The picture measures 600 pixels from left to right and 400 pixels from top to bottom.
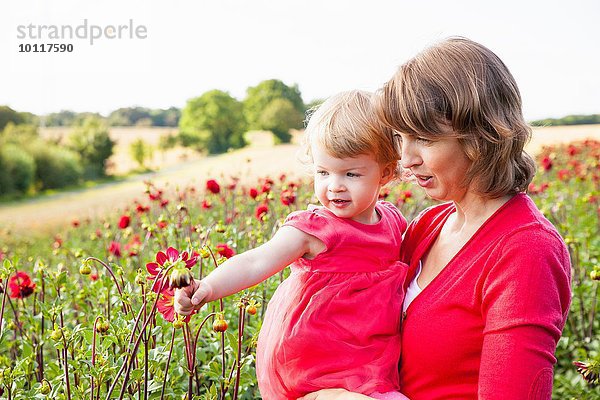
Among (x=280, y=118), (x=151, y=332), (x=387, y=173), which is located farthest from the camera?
(x=280, y=118)

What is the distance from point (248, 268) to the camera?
1.46 m

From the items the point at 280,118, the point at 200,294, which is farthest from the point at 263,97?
the point at 200,294

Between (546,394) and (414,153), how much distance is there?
554 millimetres

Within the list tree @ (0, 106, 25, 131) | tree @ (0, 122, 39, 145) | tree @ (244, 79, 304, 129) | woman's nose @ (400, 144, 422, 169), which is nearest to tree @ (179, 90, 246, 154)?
tree @ (244, 79, 304, 129)

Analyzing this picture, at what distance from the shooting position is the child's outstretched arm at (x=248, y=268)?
132 centimetres

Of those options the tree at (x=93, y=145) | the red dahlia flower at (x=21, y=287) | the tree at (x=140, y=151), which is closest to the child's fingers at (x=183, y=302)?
the red dahlia flower at (x=21, y=287)

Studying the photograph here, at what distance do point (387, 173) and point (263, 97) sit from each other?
52.1 ft

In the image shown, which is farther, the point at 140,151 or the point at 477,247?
the point at 140,151

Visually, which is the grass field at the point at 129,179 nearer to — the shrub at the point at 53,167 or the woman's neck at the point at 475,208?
the shrub at the point at 53,167

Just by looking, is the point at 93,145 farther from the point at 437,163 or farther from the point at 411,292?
the point at 437,163

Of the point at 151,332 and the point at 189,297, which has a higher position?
the point at 189,297

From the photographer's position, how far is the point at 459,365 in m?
1.49

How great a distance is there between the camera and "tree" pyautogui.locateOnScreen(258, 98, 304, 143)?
14261mm

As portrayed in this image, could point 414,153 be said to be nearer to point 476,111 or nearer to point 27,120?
point 476,111
